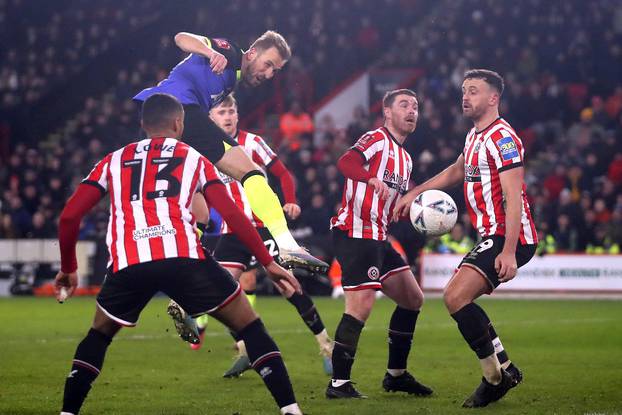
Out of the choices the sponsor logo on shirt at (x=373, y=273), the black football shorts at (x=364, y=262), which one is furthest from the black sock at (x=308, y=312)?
the sponsor logo on shirt at (x=373, y=273)

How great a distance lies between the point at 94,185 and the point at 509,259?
9.20 ft

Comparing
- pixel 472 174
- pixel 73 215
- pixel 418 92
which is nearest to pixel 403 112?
pixel 472 174

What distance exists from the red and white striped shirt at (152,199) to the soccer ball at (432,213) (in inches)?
97.9

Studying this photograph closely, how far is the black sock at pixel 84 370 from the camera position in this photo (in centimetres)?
609

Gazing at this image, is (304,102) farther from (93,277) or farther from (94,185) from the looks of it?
(94,185)

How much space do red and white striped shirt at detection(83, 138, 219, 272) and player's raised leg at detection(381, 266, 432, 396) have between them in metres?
2.66

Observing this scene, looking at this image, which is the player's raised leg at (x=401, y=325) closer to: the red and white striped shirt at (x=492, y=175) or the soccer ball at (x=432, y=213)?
the soccer ball at (x=432, y=213)

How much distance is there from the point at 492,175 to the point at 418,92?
721 inches

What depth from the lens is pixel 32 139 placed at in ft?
92.9

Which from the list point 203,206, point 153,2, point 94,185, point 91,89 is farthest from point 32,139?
point 94,185

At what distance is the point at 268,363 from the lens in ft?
20.1

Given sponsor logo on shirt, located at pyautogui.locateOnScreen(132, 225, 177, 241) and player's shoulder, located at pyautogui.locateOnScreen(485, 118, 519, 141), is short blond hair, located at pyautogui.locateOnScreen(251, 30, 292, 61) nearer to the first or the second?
player's shoulder, located at pyautogui.locateOnScreen(485, 118, 519, 141)

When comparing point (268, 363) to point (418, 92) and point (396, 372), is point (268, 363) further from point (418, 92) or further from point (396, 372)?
point (418, 92)

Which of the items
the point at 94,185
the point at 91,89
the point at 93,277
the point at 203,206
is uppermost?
the point at 94,185
